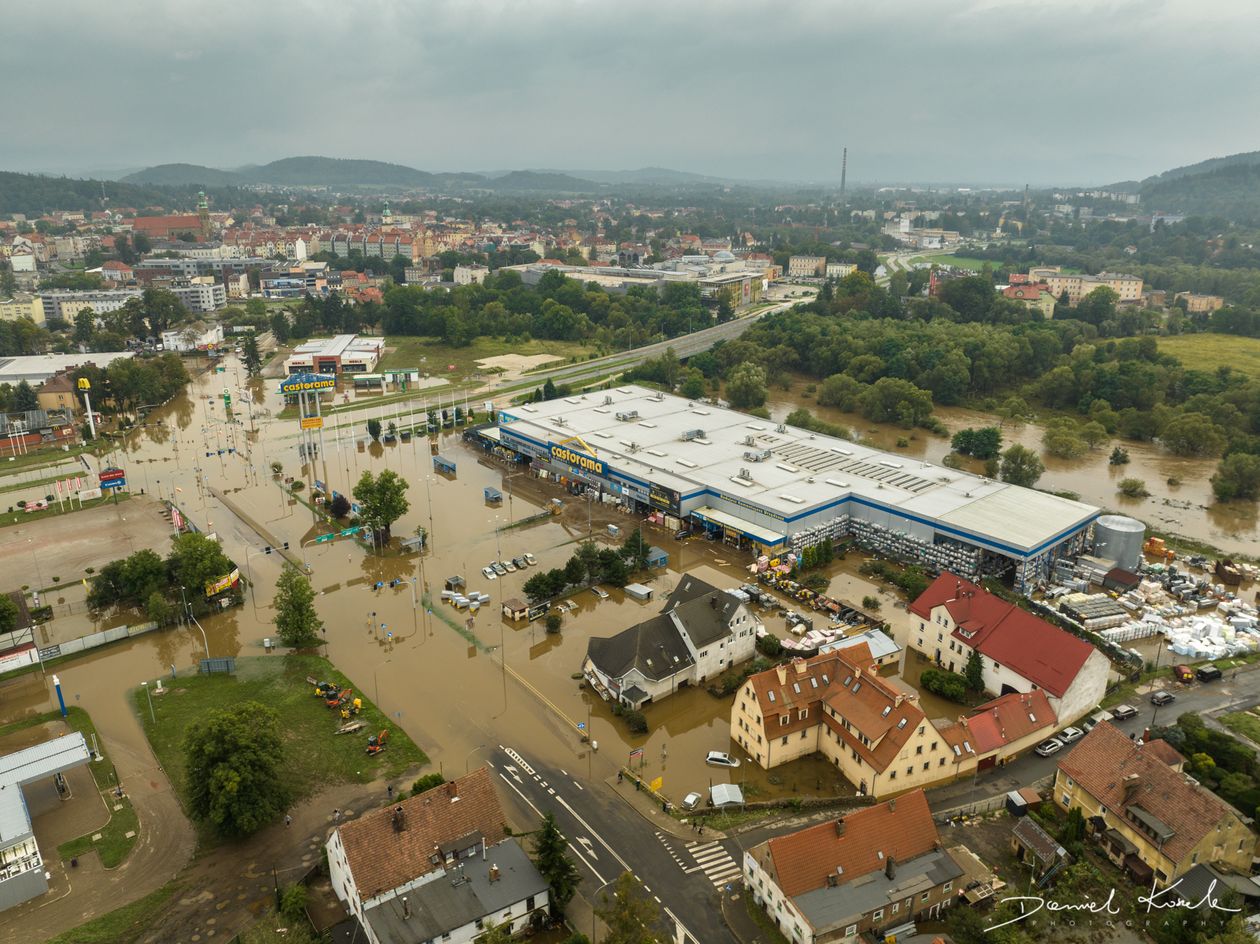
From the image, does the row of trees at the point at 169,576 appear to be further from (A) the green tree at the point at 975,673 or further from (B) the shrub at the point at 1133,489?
(B) the shrub at the point at 1133,489

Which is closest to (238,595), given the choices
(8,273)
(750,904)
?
(750,904)

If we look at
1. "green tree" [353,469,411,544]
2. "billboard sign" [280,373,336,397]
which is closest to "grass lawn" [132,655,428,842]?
"green tree" [353,469,411,544]

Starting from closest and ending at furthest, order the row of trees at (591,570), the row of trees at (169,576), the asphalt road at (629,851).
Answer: the asphalt road at (629,851), the row of trees at (169,576), the row of trees at (591,570)

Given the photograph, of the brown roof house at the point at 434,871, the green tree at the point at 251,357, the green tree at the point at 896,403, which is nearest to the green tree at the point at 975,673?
the brown roof house at the point at 434,871

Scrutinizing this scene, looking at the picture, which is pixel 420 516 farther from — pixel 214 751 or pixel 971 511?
pixel 971 511

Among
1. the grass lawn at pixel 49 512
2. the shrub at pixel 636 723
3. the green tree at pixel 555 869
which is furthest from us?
the grass lawn at pixel 49 512

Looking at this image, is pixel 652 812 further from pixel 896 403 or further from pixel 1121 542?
pixel 896 403
